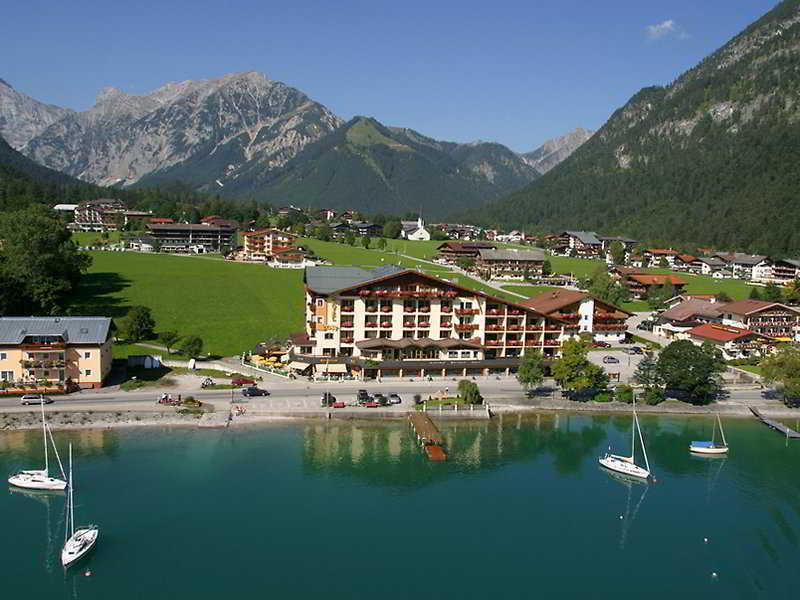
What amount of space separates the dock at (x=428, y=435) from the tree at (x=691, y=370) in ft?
92.0

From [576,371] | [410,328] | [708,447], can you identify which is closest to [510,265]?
[410,328]

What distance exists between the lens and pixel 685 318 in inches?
4281

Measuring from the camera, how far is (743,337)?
95.1 m

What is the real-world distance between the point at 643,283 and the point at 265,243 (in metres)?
98.7

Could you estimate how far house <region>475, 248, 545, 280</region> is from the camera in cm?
16475

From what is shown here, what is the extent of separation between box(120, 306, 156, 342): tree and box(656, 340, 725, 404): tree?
203 feet

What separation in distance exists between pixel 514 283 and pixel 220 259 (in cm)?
7634

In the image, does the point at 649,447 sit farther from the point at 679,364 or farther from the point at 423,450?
the point at 423,450

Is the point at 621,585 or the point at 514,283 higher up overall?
the point at 514,283

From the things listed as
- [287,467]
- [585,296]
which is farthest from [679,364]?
[287,467]

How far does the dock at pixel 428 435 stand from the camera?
56.5 meters

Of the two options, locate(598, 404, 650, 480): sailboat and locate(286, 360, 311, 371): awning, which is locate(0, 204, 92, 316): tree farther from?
locate(598, 404, 650, 480): sailboat

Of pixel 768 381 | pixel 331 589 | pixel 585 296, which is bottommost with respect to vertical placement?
pixel 331 589

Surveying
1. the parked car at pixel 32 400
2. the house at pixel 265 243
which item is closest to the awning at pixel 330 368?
the parked car at pixel 32 400
